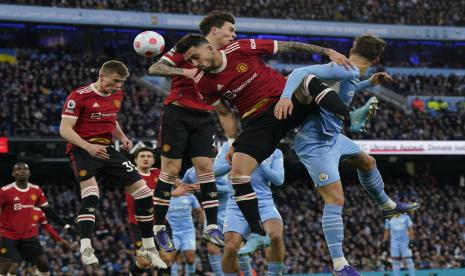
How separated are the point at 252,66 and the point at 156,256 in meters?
2.91

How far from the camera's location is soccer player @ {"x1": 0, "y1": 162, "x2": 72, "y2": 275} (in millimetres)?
14438

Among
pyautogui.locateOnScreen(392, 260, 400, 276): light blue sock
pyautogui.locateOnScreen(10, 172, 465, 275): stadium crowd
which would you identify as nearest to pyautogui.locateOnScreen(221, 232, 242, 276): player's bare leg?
pyautogui.locateOnScreen(392, 260, 400, 276): light blue sock

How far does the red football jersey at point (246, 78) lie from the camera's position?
8.73 metres

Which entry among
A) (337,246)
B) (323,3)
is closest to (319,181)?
(337,246)

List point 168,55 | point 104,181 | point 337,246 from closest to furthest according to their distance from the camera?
point 337,246 → point 168,55 → point 104,181

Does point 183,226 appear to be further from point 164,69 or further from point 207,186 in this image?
point 164,69

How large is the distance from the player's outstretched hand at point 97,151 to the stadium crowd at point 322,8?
29778mm

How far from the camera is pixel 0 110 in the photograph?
30438 mm

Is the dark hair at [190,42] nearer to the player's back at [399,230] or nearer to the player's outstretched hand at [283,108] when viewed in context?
the player's outstretched hand at [283,108]

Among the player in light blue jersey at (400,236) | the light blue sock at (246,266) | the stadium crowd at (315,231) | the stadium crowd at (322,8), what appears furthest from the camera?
the stadium crowd at (322,8)

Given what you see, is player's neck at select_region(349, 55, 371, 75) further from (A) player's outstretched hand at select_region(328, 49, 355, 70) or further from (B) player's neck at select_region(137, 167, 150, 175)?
(B) player's neck at select_region(137, 167, 150, 175)

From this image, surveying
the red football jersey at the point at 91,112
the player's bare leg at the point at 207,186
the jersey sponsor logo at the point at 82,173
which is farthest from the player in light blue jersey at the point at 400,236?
the jersey sponsor logo at the point at 82,173

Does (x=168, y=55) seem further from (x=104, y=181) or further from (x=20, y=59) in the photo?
(x=20, y=59)

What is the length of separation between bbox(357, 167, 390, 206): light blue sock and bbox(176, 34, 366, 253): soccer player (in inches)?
44.4
